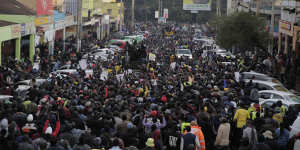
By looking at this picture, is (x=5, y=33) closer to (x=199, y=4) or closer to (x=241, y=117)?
(x=241, y=117)

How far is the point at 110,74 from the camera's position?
29.8m

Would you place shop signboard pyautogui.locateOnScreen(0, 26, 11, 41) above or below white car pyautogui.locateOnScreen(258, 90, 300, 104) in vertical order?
above

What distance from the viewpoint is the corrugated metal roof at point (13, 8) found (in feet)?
127

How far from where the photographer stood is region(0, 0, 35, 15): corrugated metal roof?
38831 mm

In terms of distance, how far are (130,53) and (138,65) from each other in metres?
0.99

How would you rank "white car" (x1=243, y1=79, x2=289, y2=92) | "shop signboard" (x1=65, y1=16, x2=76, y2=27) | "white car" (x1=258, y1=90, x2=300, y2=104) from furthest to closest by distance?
"shop signboard" (x1=65, y1=16, x2=76, y2=27)
"white car" (x1=243, y1=79, x2=289, y2=92)
"white car" (x1=258, y1=90, x2=300, y2=104)

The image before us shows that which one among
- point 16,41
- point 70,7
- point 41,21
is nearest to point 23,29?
point 16,41

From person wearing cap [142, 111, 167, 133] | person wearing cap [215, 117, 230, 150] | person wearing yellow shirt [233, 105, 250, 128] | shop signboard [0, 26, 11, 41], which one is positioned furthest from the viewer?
shop signboard [0, 26, 11, 41]

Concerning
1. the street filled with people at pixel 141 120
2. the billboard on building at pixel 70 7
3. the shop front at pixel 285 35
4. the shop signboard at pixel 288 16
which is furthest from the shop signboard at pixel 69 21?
the street filled with people at pixel 141 120

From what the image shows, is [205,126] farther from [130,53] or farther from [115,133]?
[130,53]

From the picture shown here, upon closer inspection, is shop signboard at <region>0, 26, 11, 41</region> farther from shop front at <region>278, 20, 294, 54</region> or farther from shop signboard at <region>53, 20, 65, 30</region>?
shop front at <region>278, 20, 294, 54</region>

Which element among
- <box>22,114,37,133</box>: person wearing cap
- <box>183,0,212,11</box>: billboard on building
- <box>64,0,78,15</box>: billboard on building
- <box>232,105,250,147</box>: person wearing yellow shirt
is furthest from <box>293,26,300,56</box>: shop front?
<box>183,0,212,11</box>: billboard on building

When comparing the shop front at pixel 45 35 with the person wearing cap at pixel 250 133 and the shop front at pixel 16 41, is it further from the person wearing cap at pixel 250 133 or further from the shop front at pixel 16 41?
the person wearing cap at pixel 250 133

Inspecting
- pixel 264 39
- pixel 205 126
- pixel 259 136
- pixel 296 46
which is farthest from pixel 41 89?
pixel 264 39
